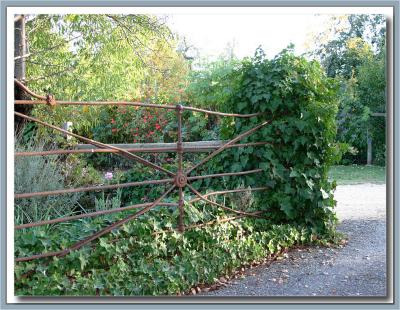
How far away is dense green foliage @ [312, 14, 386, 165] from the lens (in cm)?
1691

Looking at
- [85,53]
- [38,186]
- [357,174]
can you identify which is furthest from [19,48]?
[357,174]

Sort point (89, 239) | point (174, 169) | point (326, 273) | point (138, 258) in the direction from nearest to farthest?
point (89, 239) < point (138, 258) < point (326, 273) < point (174, 169)

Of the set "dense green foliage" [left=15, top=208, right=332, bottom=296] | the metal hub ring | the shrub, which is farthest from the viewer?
the shrub

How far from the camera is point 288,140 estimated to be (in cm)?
572

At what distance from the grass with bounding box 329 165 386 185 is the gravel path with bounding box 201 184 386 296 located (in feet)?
21.3

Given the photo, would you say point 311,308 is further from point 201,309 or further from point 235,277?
point 235,277

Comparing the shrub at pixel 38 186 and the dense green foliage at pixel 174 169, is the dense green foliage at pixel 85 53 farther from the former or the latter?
the shrub at pixel 38 186

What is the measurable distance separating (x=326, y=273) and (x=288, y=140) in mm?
1578

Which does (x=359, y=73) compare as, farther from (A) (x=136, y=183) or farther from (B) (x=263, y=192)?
(A) (x=136, y=183)

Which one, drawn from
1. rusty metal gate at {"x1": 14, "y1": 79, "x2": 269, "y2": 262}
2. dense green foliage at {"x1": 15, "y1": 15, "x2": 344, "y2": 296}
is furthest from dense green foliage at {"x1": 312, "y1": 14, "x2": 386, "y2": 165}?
rusty metal gate at {"x1": 14, "y1": 79, "x2": 269, "y2": 262}

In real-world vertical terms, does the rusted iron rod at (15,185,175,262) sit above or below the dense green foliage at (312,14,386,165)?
A: below

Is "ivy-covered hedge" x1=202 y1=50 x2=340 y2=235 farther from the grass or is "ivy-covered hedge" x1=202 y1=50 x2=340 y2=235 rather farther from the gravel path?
the grass

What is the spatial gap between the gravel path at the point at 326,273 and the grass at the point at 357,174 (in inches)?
255

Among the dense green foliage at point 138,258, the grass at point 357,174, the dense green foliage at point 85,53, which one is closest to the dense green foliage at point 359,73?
the grass at point 357,174
